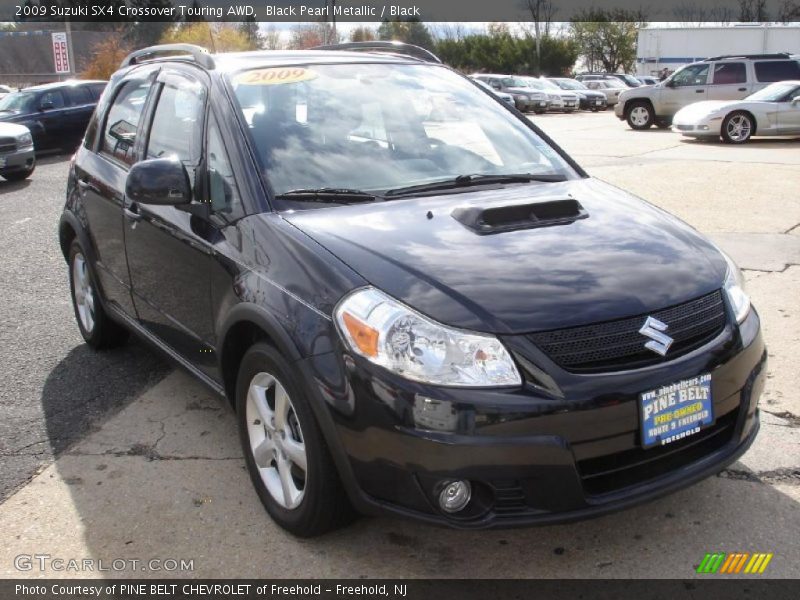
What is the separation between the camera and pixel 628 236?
10.2ft

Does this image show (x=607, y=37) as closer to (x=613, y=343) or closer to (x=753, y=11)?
(x=753, y=11)

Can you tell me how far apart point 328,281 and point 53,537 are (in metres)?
1.50

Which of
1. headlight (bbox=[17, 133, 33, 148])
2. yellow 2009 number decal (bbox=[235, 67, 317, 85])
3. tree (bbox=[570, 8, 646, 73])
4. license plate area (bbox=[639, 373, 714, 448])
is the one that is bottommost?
license plate area (bbox=[639, 373, 714, 448])

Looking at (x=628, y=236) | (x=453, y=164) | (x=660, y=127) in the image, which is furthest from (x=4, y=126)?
(x=660, y=127)

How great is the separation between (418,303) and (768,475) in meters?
1.81

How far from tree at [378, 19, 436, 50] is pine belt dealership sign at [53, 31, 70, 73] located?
2695 cm

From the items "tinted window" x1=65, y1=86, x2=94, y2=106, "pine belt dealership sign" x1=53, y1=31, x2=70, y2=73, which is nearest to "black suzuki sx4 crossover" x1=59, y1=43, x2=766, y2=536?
"tinted window" x1=65, y1=86, x2=94, y2=106

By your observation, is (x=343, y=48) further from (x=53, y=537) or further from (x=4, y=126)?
(x=4, y=126)

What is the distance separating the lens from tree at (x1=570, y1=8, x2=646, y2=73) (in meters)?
65.6

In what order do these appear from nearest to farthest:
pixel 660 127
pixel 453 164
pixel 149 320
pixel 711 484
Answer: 1. pixel 711 484
2. pixel 453 164
3. pixel 149 320
4. pixel 660 127

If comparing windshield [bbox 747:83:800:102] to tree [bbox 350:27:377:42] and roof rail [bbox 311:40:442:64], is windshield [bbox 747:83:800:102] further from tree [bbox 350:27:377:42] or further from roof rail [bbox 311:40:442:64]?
tree [bbox 350:27:377:42]

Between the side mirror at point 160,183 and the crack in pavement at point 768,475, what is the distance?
249cm

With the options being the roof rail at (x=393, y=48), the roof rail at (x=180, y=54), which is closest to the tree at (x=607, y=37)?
the roof rail at (x=393, y=48)

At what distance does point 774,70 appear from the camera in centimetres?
2159
